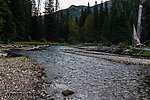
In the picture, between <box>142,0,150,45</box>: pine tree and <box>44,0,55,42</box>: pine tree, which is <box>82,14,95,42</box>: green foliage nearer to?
<box>44,0,55,42</box>: pine tree

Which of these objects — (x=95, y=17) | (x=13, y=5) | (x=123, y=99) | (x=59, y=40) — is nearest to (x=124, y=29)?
(x=95, y=17)

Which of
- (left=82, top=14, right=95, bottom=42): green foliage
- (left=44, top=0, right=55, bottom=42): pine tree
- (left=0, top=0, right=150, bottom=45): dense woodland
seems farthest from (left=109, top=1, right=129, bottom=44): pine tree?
(left=44, top=0, right=55, bottom=42): pine tree

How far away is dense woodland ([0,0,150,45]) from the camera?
3711cm

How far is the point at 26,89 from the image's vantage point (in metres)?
5.43

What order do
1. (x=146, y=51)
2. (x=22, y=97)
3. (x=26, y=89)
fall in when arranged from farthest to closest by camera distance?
(x=146, y=51), (x=26, y=89), (x=22, y=97)

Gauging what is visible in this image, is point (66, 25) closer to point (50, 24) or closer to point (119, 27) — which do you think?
point (50, 24)

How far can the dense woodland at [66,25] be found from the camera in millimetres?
37106

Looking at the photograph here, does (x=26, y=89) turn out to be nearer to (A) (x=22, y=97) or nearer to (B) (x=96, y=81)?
(A) (x=22, y=97)

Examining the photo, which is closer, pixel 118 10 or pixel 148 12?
pixel 148 12

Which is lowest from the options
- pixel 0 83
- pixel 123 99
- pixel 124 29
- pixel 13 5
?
pixel 123 99

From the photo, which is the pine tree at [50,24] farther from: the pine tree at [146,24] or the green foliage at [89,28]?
the pine tree at [146,24]

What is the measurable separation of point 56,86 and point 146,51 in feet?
58.3

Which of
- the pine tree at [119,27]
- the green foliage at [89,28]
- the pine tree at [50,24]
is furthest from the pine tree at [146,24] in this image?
the pine tree at [50,24]

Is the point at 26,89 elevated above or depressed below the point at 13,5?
below
